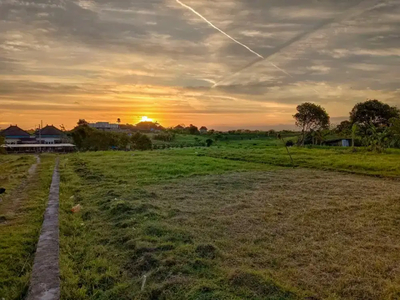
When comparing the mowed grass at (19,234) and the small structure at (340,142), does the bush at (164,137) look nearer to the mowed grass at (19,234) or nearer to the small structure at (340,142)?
the small structure at (340,142)

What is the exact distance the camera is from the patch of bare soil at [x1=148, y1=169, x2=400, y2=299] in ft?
14.4

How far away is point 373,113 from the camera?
4062 centimetres

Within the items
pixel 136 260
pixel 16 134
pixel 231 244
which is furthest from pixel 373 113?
pixel 16 134

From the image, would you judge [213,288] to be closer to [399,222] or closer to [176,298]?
[176,298]

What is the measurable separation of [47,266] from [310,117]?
37524 millimetres

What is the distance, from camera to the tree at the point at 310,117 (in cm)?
3853

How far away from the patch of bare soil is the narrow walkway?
88.5 inches

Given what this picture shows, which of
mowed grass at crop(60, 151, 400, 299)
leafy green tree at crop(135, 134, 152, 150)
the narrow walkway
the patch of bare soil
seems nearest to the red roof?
leafy green tree at crop(135, 134, 152, 150)

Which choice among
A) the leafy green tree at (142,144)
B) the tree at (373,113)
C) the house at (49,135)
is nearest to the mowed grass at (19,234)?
the leafy green tree at (142,144)

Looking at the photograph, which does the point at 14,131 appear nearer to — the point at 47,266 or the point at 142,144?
the point at 142,144

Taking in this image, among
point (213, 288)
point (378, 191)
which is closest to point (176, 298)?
point (213, 288)

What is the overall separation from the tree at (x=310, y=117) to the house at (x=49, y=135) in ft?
125

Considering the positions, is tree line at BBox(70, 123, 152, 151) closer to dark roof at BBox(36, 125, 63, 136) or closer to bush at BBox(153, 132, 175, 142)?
bush at BBox(153, 132, 175, 142)

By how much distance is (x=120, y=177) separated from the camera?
14.1 m
